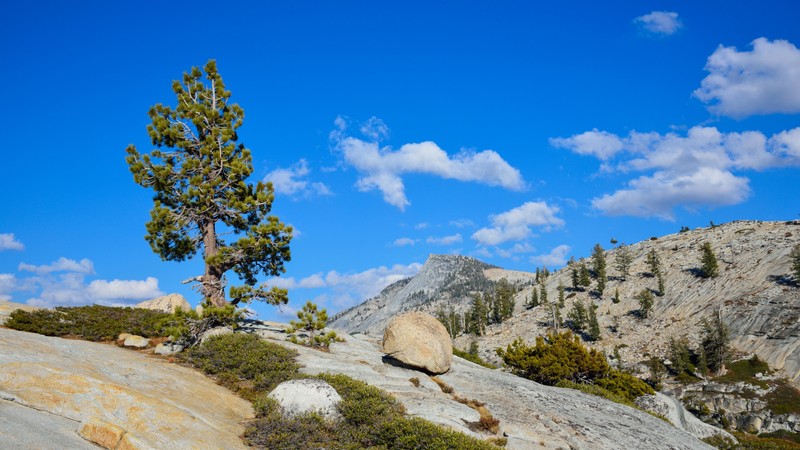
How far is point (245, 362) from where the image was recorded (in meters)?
20.3

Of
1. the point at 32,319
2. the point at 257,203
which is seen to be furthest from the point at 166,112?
the point at 32,319

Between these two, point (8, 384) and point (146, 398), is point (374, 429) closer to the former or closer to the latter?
point (146, 398)

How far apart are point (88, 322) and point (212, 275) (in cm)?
630

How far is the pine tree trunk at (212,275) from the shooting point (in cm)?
2806

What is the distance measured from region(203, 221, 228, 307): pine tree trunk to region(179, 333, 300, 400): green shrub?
533 centimetres

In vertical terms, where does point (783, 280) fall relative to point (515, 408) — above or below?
above

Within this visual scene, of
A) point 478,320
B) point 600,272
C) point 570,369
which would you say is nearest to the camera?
point 570,369

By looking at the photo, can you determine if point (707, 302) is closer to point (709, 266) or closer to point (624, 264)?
point (709, 266)

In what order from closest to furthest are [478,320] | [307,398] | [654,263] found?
[307,398] → [654,263] → [478,320]

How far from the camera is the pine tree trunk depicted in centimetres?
2806

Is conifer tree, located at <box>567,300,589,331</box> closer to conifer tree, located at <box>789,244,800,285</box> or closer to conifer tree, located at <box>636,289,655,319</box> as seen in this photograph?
conifer tree, located at <box>636,289,655,319</box>

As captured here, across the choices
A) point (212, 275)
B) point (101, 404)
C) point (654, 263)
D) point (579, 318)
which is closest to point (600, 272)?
point (654, 263)

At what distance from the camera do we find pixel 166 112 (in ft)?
94.2

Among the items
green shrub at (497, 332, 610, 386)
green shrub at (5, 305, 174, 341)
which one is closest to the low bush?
green shrub at (5, 305, 174, 341)
